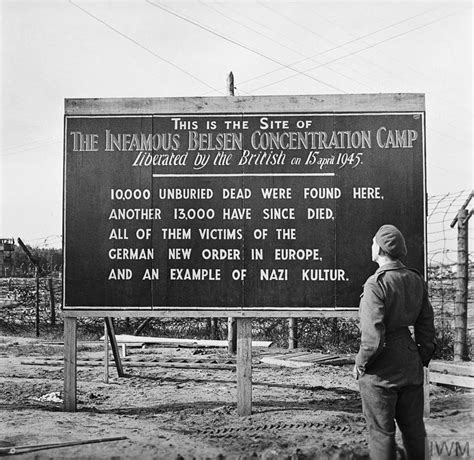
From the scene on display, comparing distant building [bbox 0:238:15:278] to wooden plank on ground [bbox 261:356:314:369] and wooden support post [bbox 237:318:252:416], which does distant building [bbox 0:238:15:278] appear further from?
wooden support post [bbox 237:318:252:416]

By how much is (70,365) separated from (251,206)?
9.61 feet

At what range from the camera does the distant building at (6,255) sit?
2192 cm

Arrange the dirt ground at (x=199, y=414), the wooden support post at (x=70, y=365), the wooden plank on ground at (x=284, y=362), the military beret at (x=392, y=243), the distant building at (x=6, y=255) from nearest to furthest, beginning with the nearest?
1. the military beret at (x=392, y=243)
2. the dirt ground at (x=199, y=414)
3. the wooden support post at (x=70, y=365)
4. the wooden plank on ground at (x=284, y=362)
5. the distant building at (x=6, y=255)

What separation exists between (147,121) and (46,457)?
410cm

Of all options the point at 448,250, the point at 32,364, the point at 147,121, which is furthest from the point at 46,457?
the point at 448,250

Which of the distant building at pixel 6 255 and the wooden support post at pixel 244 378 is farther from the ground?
the distant building at pixel 6 255

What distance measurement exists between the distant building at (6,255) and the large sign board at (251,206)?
14142mm

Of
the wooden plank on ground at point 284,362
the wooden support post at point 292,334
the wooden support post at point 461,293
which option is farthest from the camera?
the wooden support post at point 292,334

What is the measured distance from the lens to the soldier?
5316 millimetres

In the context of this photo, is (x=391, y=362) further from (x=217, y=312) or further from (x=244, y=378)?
(x=217, y=312)

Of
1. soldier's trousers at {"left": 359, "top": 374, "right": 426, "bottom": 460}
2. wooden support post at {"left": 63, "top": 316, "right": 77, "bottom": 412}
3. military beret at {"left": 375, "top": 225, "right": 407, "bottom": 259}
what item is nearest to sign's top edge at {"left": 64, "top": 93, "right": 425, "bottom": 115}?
wooden support post at {"left": 63, "top": 316, "right": 77, "bottom": 412}

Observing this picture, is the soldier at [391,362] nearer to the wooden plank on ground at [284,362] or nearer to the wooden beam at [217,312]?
the wooden beam at [217,312]

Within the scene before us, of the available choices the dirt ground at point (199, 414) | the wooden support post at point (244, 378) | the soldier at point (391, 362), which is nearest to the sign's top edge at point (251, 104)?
the wooden support post at point (244, 378)

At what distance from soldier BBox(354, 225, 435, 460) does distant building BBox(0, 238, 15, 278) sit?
18.0 meters
